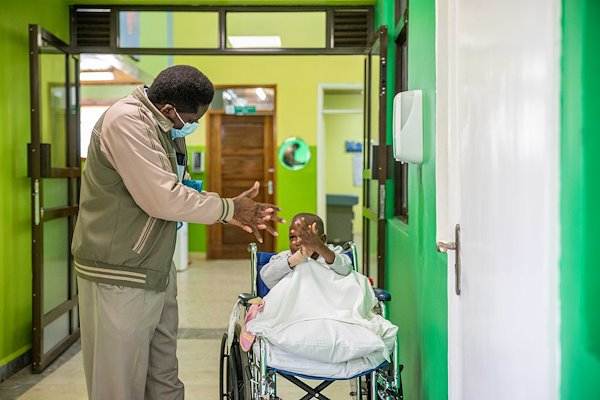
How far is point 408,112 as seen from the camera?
2766 mm

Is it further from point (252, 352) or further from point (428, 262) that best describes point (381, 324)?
point (252, 352)

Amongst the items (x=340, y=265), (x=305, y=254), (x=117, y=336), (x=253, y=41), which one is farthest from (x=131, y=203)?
(x=253, y=41)

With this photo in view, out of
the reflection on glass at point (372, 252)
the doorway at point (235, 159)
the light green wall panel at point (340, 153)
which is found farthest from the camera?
the light green wall panel at point (340, 153)

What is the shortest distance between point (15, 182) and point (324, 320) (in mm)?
A: 2518

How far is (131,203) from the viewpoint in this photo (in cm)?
238

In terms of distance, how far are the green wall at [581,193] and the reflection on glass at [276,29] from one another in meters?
3.87

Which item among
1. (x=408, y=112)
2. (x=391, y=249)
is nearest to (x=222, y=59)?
(x=391, y=249)

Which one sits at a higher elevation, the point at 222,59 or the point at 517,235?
the point at 222,59

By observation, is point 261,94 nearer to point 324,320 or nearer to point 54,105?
point 54,105

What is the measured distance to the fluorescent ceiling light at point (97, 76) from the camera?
7.58 meters

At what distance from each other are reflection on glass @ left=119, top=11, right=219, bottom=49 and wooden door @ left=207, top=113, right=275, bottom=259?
196 centimetres

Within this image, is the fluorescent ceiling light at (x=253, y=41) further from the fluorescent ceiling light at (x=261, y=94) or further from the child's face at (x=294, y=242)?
the fluorescent ceiling light at (x=261, y=94)

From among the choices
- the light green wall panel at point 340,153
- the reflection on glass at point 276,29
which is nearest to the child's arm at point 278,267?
the reflection on glass at point 276,29

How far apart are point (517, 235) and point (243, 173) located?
29.6 ft
